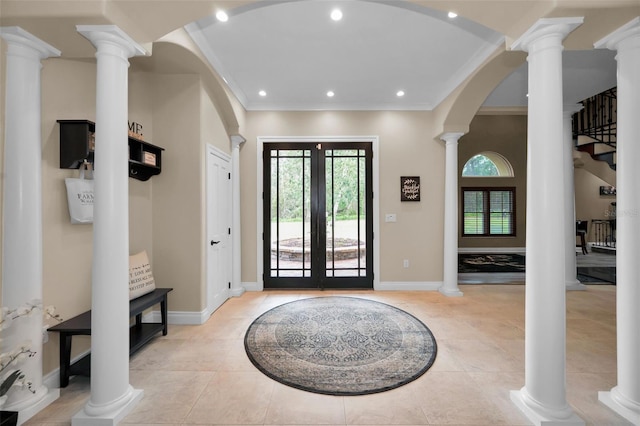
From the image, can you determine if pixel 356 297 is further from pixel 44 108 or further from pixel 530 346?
pixel 44 108

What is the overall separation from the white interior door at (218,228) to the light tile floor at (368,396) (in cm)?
50

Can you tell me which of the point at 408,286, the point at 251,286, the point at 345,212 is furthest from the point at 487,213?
the point at 251,286

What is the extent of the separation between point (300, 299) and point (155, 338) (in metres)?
1.93

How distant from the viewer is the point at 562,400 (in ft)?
6.02

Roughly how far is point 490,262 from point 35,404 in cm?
811

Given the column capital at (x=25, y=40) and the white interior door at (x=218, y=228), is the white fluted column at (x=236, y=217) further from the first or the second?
the column capital at (x=25, y=40)

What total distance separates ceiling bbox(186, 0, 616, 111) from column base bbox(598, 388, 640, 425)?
3130 millimetres

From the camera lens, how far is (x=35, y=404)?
195 centimetres

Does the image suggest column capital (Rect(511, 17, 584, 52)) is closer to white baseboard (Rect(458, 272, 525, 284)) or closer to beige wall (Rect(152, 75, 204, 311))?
beige wall (Rect(152, 75, 204, 311))

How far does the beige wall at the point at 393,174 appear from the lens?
191 inches

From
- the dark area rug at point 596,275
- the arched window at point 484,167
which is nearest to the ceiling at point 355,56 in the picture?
the dark area rug at point 596,275

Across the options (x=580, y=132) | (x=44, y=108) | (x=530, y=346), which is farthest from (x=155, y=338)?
(x=580, y=132)

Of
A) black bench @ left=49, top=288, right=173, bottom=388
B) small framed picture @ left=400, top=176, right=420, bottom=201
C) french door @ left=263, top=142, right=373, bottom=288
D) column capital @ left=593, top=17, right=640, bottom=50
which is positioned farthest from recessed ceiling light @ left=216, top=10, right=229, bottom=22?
small framed picture @ left=400, top=176, right=420, bottom=201

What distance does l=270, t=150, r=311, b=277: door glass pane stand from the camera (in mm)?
4840
